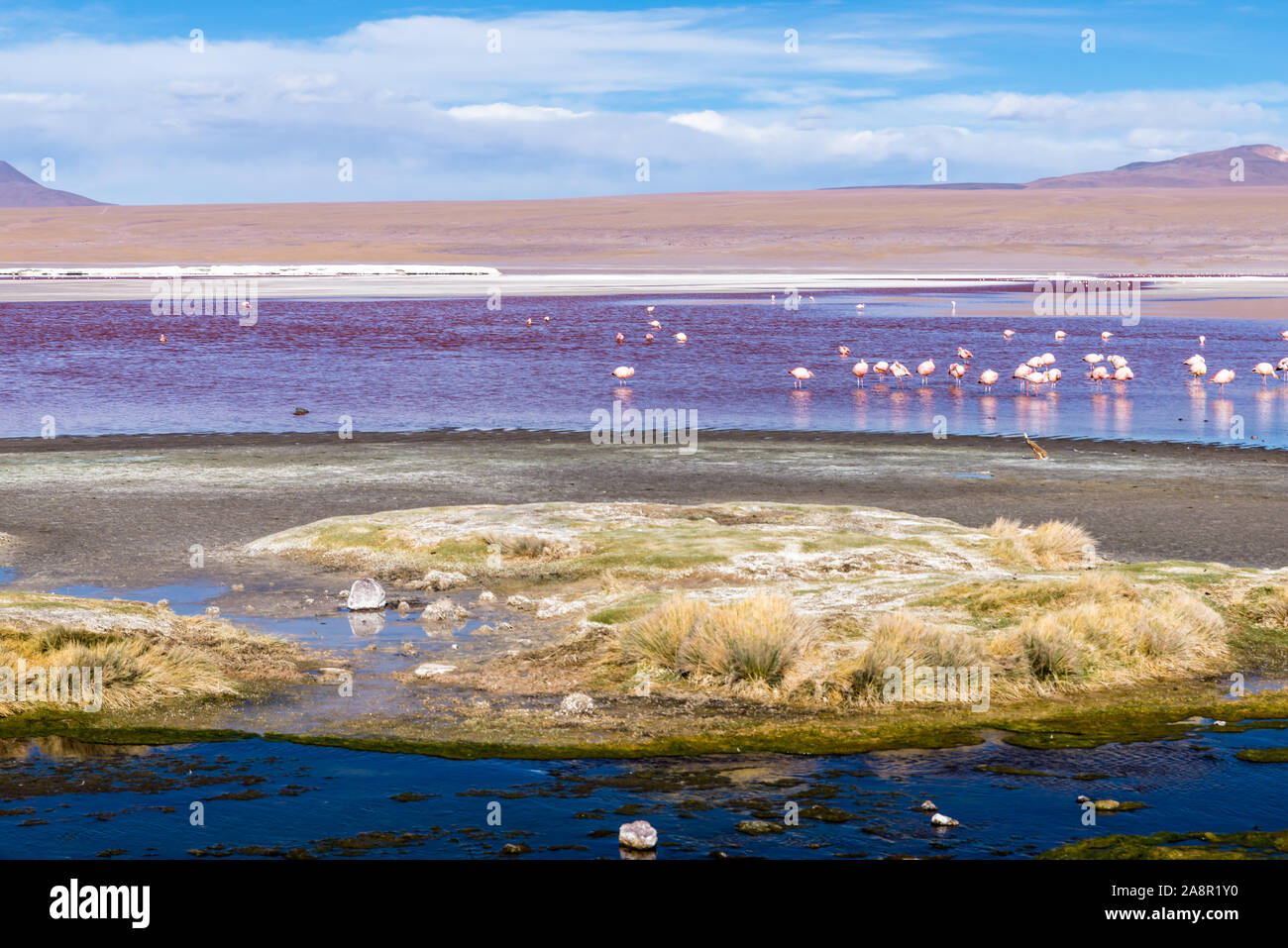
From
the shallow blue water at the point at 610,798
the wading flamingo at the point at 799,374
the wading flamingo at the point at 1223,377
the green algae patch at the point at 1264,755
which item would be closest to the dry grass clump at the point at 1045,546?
the shallow blue water at the point at 610,798

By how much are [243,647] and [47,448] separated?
15.0 m

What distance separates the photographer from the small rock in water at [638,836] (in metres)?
7.37

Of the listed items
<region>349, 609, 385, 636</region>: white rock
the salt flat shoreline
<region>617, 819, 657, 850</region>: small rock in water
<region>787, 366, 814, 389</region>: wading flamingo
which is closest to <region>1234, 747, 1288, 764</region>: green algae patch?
<region>617, 819, 657, 850</region>: small rock in water

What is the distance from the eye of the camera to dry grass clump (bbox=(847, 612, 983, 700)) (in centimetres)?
1032

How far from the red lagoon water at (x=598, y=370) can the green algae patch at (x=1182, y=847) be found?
19.3 metres

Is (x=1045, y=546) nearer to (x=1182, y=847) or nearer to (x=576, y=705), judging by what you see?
(x=576, y=705)

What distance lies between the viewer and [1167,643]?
444 inches

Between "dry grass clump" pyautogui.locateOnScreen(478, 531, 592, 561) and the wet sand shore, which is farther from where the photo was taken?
the wet sand shore

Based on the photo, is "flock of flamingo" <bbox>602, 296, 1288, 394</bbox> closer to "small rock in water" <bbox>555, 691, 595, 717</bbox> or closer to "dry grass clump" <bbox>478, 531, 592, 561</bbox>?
"dry grass clump" <bbox>478, 531, 592, 561</bbox>

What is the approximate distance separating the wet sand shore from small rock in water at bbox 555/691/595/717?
473cm

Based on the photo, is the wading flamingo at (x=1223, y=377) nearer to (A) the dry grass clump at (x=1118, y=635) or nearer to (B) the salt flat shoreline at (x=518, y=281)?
(A) the dry grass clump at (x=1118, y=635)

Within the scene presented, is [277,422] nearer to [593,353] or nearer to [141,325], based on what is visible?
[593,353]

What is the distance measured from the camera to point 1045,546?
1470cm
